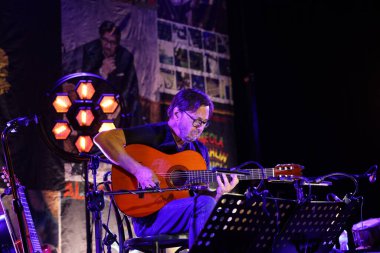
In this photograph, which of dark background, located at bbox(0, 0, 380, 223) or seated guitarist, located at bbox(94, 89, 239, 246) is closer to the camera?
seated guitarist, located at bbox(94, 89, 239, 246)

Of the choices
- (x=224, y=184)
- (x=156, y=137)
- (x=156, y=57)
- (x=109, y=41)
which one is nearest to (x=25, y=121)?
(x=156, y=137)

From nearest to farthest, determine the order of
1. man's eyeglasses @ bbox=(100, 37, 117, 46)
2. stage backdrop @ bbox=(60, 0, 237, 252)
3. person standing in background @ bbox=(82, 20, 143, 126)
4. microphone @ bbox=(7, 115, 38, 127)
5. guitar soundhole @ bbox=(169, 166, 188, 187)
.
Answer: microphone @ bbox=(7, 115, 38, 127), guitar soundhole @ bbox=(169, 166, 188, 187), stage backdrop @ bbox=(60, 0, 237, 252), person standing in background @ bbox=(82, 20, 143, 126), man's eyeglasses @ bbox=(100, 37, 117, 46)

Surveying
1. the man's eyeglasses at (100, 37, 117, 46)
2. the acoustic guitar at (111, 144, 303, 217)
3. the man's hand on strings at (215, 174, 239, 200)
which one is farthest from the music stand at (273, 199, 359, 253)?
the man's eyeglasses at (100, 37, 117, 46)

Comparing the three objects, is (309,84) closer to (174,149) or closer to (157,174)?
(174,149)

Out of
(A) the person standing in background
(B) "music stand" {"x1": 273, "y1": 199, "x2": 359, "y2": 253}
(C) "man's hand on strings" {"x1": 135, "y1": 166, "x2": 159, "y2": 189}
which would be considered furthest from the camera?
(A) the person standing in background

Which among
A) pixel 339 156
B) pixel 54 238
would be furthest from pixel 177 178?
pixel 339 156

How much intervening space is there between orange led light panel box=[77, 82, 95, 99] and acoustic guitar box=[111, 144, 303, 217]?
1714mm

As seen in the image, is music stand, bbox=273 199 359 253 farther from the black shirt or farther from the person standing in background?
the person standing in background

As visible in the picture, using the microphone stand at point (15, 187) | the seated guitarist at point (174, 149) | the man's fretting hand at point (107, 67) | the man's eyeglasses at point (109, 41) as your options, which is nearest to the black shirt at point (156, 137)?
the seated guitarist at point (174, 149)

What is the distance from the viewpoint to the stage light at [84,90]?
18.5 feet

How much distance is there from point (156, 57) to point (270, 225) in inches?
160

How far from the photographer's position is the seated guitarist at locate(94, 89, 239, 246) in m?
3.63

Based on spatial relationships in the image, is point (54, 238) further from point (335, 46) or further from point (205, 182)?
point (335, 46)

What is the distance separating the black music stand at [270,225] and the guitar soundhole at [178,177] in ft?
3.25
